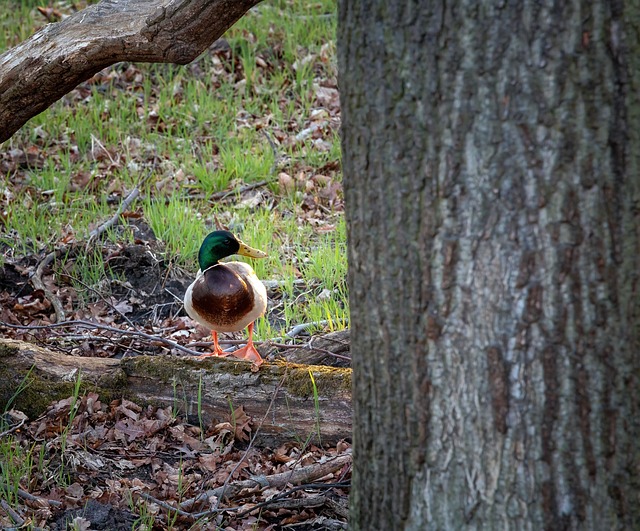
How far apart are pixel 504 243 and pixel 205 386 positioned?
87.3 inches

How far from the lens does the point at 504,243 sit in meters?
1.87

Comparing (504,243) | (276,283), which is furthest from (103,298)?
(504,243)

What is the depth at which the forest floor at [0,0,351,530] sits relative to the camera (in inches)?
128

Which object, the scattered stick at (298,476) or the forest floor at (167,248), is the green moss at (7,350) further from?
the scattered stick at (298,476)

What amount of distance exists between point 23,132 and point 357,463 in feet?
20.8

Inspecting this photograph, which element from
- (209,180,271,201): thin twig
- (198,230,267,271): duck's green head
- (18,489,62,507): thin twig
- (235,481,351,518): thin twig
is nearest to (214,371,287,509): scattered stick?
(235,481,351,518): thin twig

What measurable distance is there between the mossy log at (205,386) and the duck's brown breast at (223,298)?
1.34 ft

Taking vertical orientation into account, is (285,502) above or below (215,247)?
below

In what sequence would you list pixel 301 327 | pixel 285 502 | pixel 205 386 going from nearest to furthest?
pixel 285 502
pixel 205 386
pixel 301 327

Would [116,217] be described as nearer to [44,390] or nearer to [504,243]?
[44,390]

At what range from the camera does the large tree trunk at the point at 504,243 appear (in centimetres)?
181

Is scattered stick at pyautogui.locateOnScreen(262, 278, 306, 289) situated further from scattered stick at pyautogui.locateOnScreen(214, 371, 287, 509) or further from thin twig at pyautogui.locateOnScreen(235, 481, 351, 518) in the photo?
thin twig at pyautogui.locateOnScreen(235, 481, 351, 518)

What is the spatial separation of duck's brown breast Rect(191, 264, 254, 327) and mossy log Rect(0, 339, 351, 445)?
41 centimetres

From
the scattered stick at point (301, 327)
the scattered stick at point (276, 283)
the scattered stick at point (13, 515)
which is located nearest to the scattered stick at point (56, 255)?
the scattered stick at point (276, 283)
